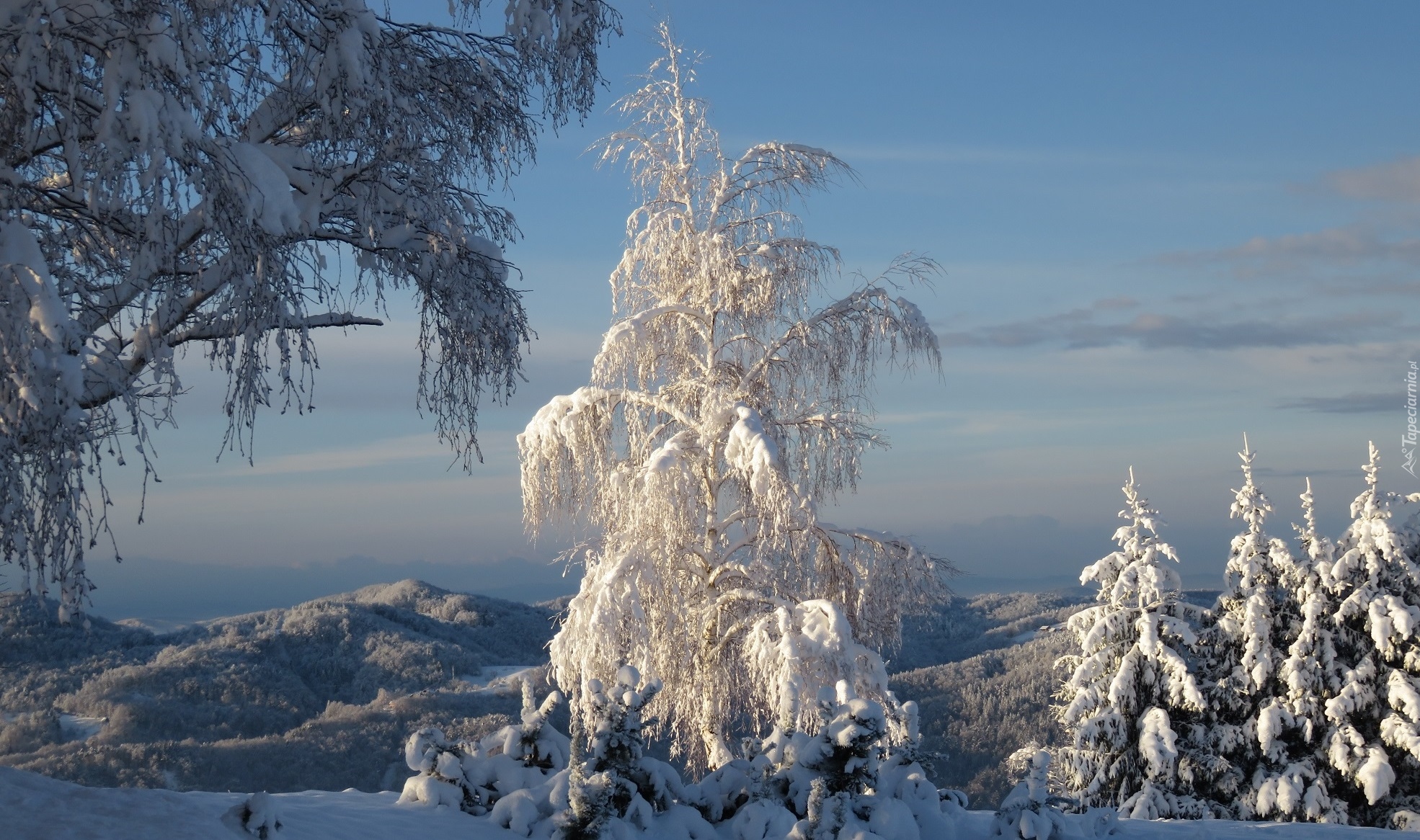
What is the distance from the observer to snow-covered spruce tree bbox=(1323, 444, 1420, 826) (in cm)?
1500

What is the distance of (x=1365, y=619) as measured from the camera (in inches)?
632

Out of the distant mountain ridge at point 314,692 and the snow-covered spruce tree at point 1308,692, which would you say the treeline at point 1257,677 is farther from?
the distant mountain ridge at point 314,692

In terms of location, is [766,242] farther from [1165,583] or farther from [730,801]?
[1165,583]

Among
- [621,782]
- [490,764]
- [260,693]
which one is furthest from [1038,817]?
[260,693]

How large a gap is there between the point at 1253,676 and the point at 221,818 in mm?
14996

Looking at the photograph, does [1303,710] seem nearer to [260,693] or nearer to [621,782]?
[621,782]

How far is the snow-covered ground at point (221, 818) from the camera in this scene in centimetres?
496

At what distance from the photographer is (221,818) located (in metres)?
5.29

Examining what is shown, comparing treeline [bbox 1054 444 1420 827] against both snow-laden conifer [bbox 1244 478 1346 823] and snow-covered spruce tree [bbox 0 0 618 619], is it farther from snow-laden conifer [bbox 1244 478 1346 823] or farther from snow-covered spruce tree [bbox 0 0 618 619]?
snow-covered spruce tree [bbox 0 0 618 619]

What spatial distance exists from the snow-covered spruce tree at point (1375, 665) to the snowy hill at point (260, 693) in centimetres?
2796

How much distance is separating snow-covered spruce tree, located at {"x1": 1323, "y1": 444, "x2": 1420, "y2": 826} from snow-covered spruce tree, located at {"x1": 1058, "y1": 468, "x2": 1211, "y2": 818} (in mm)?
1990

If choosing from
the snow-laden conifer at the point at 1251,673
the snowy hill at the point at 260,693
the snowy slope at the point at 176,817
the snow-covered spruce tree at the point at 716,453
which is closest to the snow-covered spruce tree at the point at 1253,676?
the snow-laden conifer at the point at 1251,673

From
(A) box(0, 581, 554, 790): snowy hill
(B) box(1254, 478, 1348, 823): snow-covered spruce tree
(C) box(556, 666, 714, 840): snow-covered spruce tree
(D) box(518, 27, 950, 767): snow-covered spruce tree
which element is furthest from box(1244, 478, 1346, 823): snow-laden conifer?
(A) box(0, 581, 554, 790): snowy hill

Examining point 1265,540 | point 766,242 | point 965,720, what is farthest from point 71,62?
point 965,720
